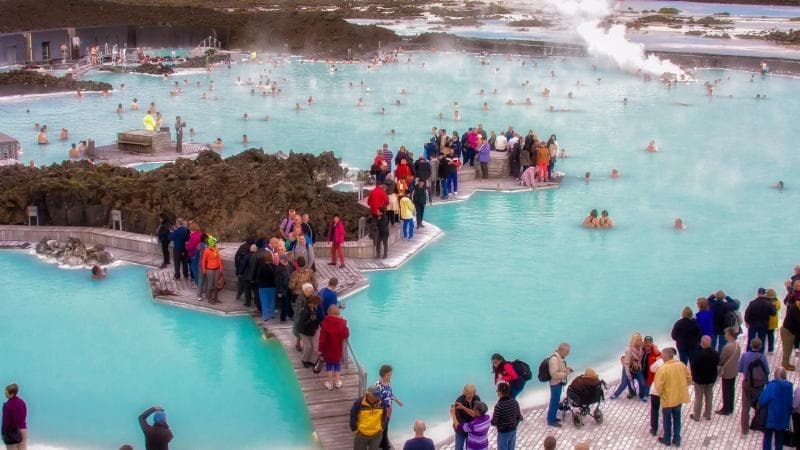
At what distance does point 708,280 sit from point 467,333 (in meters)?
4.86

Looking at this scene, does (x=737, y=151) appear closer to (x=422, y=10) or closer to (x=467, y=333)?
(x=467, y=333)

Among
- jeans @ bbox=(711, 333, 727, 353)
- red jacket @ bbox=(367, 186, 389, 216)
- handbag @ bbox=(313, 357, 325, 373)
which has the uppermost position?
red jacket @ bbox=(367, 186, 389, 216)

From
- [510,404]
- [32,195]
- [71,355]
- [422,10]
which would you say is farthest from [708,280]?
[422,10]

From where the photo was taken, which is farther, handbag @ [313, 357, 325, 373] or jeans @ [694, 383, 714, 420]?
handbag @ [313, 357, 325, 373]

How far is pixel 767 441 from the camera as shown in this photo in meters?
9.67

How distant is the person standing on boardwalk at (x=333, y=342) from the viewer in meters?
10.6

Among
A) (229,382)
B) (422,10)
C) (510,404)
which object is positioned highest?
(422,10)

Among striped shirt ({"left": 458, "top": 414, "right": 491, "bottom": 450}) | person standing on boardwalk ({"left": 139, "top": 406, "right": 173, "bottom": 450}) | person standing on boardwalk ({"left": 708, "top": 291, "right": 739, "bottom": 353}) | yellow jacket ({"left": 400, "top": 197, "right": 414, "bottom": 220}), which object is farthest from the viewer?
yellow jacket ({"left": 400, "top": 197, "right": 414, "bottom": 220})

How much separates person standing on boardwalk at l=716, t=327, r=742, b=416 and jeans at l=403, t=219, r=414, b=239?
8114 millimetres

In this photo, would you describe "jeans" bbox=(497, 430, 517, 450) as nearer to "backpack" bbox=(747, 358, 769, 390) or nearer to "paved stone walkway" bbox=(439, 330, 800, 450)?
"paved stone walkway" bbox=(439, 330, 800, 450)

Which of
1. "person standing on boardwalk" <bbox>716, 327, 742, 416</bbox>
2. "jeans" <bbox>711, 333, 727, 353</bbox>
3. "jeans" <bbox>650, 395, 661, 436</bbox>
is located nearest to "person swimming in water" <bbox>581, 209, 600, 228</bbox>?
"jeans" <bbox>711, 333, 727, 353</bbox>

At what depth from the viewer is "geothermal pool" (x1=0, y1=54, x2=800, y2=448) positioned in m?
12.1

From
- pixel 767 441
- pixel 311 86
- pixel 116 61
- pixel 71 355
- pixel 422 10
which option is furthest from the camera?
pixel 422 10

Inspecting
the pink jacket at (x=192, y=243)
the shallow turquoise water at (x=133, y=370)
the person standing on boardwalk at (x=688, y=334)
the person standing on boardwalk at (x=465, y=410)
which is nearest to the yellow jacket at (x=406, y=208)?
the pink jacket at (x=192, y=243)
